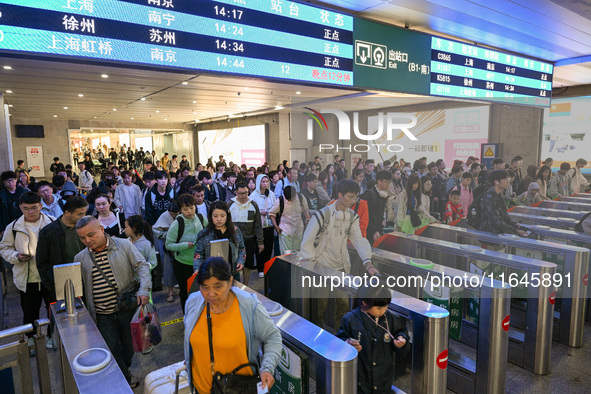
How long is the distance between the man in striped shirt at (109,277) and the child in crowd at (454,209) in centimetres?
468

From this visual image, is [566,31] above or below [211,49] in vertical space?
above

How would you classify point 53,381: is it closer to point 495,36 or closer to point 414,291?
point 414,291

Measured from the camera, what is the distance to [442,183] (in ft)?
24.7

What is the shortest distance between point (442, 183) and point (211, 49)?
18.9 ft

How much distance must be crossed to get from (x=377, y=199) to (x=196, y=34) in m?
2.96

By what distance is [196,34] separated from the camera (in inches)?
129

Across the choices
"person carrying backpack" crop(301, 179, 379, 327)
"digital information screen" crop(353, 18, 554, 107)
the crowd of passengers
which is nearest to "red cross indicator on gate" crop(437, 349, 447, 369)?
the crowd of passengers

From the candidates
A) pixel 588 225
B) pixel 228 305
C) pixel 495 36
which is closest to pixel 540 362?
pixel 588 225

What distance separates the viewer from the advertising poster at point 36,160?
16391mm

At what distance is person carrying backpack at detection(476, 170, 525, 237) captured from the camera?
452 centimetres

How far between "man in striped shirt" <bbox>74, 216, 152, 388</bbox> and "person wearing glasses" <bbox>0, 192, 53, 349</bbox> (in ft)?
3.90

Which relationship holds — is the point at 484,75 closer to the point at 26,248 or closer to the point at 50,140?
the point at 26,248

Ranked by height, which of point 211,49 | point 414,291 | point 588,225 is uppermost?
point 211,49

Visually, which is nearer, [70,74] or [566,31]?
[566,31]
